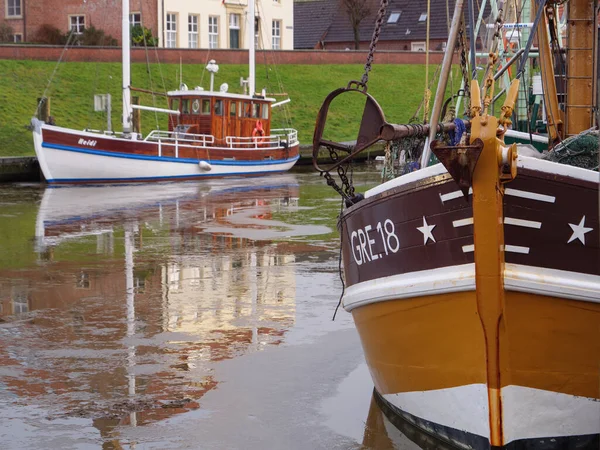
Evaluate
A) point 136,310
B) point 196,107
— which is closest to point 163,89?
point 196,107

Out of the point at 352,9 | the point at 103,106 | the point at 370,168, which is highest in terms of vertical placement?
the point at 352,9

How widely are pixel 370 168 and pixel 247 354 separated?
78.9 ft

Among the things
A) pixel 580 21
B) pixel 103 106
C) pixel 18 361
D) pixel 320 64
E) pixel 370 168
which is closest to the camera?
pixel 18 361

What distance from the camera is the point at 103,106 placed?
2856cm

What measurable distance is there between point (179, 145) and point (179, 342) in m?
19.2

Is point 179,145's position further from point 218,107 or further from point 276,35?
point 276,35

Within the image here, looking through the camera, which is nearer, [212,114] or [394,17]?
[212,114]

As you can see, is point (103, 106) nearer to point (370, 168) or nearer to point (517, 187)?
point (370, 168)

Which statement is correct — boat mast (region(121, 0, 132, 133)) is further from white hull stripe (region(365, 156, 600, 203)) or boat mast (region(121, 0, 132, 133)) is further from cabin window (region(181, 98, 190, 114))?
white hull stripe (region(365, 156, 600, 203))

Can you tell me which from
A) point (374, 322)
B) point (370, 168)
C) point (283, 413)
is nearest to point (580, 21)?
point (374, 322)

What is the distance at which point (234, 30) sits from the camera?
49781 mm

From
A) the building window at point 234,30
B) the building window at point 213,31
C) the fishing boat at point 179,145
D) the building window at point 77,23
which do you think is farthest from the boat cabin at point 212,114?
the building window at point 234,30

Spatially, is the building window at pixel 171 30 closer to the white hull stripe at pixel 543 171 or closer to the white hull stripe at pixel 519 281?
the white hull stripe at pixel 519 281

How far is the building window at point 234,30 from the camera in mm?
49438
